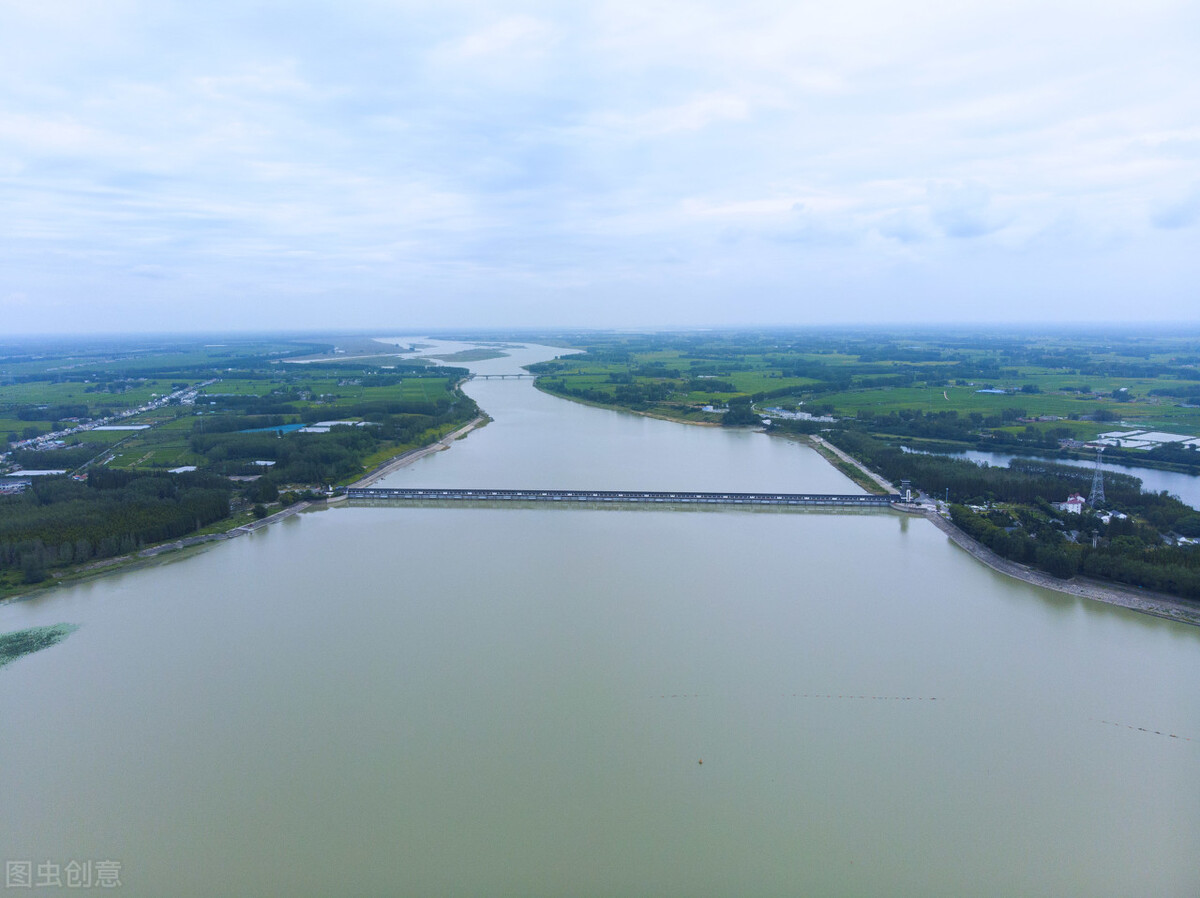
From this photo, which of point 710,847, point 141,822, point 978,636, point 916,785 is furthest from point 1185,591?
point 141,822

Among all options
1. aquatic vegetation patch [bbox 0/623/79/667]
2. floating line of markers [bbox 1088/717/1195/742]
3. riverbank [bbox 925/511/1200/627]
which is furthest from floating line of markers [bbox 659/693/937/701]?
aquatic vegetation patch [bbox 0/623/79/667]

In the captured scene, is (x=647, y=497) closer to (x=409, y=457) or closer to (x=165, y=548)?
(x=409, y=457)

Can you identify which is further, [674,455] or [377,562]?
[674,455]

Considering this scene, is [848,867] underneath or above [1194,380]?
underneath

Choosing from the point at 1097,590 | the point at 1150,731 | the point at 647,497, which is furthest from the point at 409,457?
the point at 1150,731

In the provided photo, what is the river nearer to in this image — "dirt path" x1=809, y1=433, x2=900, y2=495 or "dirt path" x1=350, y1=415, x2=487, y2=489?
"dirt path" x1=809, y1=433, x2=900, y2=495

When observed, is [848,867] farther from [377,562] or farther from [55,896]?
[377,562]
